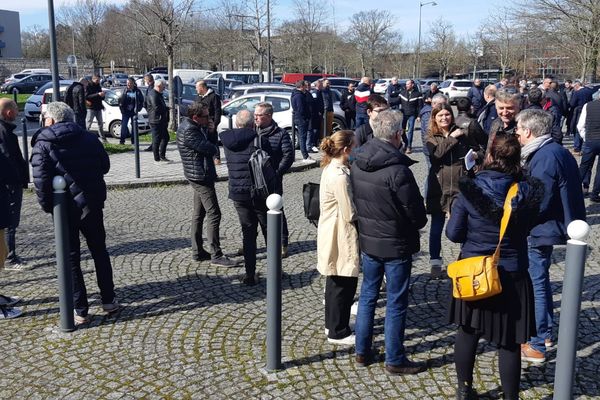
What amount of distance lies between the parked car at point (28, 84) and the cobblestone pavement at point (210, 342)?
122 feet

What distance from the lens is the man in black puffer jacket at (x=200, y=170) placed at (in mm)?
6512

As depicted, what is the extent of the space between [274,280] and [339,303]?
768mm

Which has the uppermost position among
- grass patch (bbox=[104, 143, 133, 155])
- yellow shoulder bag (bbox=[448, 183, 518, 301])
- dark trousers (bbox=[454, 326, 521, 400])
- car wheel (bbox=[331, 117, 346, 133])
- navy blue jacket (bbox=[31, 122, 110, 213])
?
navy blue jacket (bbox=[31, 122, 110, 213])

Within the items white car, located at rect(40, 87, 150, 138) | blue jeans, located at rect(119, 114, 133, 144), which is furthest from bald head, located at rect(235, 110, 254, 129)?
white car, located at rect(40, 87, 150, 138)

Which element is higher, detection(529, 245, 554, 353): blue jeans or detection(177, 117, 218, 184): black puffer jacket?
detection(177, 117, 218, 184): black puffer jacket

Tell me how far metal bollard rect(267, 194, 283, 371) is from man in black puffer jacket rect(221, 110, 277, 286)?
181 centimetres

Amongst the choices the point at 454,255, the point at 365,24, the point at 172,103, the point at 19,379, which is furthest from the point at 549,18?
the point at 365,24

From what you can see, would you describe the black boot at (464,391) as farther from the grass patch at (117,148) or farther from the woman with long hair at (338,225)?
the grass patch at (117,148)

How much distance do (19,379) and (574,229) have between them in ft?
12.4

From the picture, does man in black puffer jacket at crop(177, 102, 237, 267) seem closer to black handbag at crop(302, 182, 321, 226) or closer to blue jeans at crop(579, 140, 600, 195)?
black handbag at crop(302, 182, 321, 226)

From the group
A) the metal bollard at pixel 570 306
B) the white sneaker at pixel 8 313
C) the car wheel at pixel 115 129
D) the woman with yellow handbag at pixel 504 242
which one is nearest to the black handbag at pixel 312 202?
the woman with yellow handbag at pixel 504 242

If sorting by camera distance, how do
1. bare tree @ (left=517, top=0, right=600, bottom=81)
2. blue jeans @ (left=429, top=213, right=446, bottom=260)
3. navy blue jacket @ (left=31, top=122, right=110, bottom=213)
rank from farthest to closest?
bare tree @ (left=517, top=0, right=600, bottom=81), blue jeans @ (left=429, top=213, right=446, bottom=260), navy blue jacket @ (left=31, top=122, right=110, bottom=213)

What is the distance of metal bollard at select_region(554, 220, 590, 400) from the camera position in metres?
3.11

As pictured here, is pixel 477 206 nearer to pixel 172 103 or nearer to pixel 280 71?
pixel 172 103
